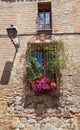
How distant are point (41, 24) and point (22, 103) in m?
2.46

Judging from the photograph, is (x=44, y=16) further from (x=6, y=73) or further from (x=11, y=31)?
(x=6, y=73)

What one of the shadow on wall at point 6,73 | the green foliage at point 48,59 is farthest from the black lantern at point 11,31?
the shadow on wall at point 6,73

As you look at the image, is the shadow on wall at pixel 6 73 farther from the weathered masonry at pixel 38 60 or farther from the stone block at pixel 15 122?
the stone block at pixel 15 122

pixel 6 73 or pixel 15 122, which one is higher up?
pixel 6 73

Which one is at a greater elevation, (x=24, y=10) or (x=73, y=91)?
(x=24, y=10)

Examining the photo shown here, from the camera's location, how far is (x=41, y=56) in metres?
11.1

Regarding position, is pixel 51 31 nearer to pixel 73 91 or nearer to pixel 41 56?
pixel 41 56

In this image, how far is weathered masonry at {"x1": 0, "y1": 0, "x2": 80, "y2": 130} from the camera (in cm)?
1029

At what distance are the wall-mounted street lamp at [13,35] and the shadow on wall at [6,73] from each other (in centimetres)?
51

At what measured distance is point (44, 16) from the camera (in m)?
11.7

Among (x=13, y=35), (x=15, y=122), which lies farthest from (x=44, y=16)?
(x=15, y=122)

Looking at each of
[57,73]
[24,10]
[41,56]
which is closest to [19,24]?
[24,10]

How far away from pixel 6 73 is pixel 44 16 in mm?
2117

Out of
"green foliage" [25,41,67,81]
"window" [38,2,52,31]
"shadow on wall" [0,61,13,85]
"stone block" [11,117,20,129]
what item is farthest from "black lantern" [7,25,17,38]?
"stone block" [11,117,20,129]
